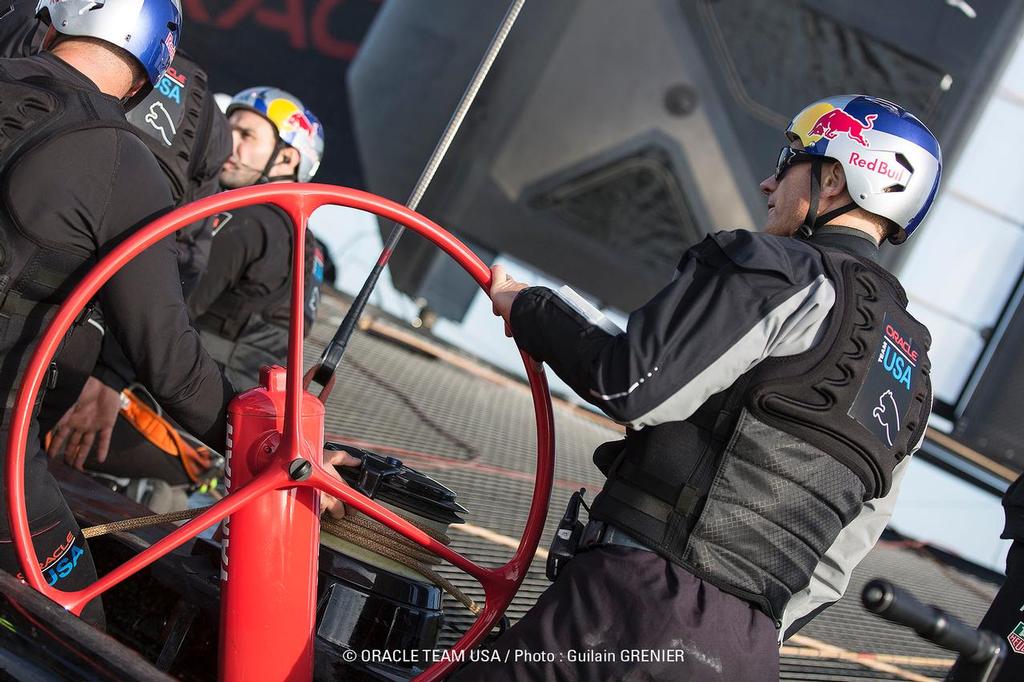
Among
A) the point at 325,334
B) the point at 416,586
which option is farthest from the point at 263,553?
the point at 325,334

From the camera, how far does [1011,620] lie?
236 centimetres

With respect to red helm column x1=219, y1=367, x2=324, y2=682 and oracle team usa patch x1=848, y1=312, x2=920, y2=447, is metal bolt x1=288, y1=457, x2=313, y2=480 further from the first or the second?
oracle team usa patch x1=848, y1=312, x2=920, y2=447

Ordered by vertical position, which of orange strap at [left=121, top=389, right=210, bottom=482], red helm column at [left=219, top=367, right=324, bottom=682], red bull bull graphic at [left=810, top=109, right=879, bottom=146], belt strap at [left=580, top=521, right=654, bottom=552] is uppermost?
red bull bull graphic at [left=810, top=109, right=879, bottom=146]

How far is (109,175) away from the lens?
1717 mm

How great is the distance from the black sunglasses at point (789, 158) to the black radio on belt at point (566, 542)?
698mm

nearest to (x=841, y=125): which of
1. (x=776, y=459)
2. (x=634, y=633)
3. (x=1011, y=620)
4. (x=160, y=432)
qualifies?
(x=776, y=459)

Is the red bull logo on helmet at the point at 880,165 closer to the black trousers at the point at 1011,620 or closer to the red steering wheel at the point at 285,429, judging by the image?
the red steering wheel at the point at 285,429

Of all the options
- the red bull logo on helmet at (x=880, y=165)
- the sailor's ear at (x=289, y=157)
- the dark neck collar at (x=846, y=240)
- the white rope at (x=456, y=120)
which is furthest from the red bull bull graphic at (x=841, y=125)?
the sailor's ear at (x=289, y=157)

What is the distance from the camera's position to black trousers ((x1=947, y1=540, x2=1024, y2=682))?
2.33 m

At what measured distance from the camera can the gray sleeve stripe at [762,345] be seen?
1.52 metres

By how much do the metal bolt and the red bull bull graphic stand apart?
107cm

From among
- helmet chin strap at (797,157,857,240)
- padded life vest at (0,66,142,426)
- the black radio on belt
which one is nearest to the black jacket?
padded life vest at (0,66,142,426)

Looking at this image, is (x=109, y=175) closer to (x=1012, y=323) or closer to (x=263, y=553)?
(x=263, y=553)

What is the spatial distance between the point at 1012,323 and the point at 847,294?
5235 millimetres
